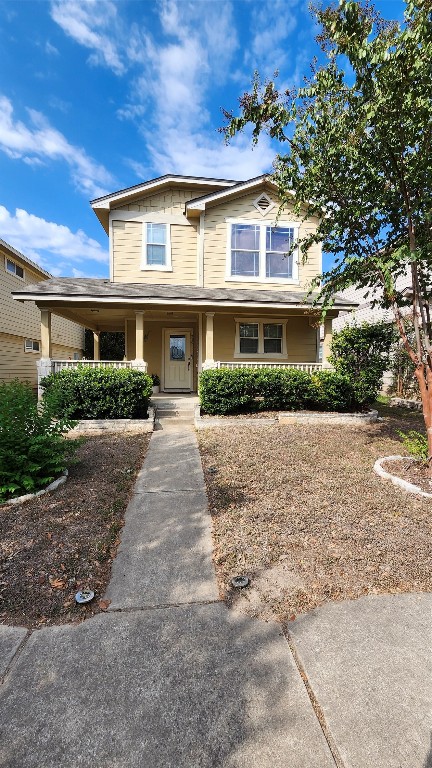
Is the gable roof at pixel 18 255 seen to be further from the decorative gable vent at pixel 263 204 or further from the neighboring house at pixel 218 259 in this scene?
the decorative gable vent at pixel 263 204

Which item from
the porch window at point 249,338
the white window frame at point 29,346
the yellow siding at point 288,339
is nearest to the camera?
the yellow siding at point 288,339

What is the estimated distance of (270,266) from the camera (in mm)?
11531

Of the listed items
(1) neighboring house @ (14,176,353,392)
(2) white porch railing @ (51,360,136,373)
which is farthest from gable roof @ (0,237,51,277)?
(2) white porch railing @ (51,360,136,373)

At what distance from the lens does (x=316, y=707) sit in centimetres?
168

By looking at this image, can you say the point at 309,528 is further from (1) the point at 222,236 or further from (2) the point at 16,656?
(1) the point at 222,236

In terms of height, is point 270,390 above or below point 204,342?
below

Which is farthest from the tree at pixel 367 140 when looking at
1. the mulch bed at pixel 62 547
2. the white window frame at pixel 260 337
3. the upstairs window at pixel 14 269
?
the upstairs window at pixel 14 269

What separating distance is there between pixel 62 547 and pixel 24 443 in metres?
1.57

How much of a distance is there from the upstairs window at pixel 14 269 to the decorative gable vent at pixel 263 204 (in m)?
10.1

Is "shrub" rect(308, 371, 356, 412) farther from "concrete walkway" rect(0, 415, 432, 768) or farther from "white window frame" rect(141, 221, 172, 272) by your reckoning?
"concrete walkway" rect(0, 415, 432, 768)

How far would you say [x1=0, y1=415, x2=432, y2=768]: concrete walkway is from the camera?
1.49m

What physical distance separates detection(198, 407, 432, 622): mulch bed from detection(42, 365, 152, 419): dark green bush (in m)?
2.88

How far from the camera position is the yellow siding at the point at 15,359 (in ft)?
44.8

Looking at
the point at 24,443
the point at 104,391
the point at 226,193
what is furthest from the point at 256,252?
the point at 24,443
